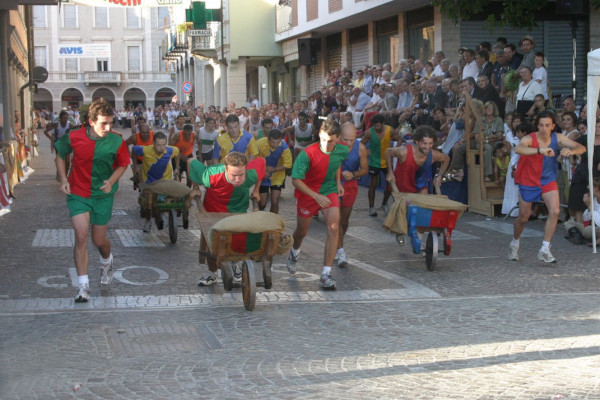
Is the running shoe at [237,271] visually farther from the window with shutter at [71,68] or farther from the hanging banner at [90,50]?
the window with shutter at [71,68]

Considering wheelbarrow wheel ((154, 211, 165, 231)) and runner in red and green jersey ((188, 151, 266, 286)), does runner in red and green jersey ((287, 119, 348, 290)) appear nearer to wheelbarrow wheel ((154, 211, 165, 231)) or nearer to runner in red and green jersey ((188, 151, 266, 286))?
runner in red and green jersey ((188, 151, 266, 286))

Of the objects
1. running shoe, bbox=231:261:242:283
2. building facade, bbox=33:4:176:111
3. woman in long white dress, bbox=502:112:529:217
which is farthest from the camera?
building facade, bbox=33:4:176:111

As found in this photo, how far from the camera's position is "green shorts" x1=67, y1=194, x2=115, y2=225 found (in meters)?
8.30

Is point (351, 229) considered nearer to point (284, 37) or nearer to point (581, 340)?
point (581, 340)

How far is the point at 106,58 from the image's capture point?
3455 inches

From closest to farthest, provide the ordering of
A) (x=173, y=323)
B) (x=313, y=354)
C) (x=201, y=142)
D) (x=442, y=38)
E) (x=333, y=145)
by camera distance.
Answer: (x=313, y=354) < (x=173, y=323) < (x=333, y=145) < (x=201, y=142) < (x=442, y=38)

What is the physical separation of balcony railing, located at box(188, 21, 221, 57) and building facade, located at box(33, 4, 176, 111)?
135 ft

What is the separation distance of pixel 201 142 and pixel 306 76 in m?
18.9

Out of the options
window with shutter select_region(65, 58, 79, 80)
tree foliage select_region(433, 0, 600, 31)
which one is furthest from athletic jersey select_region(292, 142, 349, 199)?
window with shutter select_region(65, 58, 79, 80)

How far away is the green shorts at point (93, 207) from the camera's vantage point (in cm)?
830

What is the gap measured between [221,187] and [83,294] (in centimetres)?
157

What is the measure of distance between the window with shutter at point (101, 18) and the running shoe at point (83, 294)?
8100 centimetres

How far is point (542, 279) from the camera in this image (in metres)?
9.44

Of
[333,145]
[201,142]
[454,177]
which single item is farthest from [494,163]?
[333,145]
